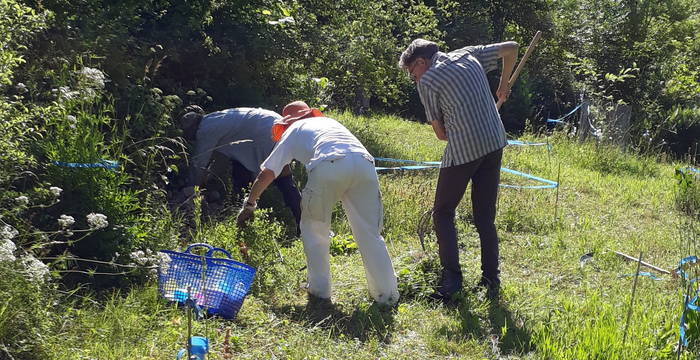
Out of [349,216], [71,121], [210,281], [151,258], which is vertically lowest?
[210,281]

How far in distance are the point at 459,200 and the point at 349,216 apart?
0.77 meters

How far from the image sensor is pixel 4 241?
3676 millimetres

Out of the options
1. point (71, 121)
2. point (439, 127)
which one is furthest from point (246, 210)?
point (439, 127)

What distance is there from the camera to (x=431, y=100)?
16.1 feet

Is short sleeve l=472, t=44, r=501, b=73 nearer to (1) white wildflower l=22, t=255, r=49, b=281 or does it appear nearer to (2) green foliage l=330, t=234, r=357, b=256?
(2) green foliage l=330, t=234, r=357, b=256

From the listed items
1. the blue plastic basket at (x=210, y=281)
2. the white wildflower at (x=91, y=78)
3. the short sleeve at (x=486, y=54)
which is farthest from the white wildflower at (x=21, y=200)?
the short sleeve at (x=486, y=54)

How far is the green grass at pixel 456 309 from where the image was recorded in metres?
4.12

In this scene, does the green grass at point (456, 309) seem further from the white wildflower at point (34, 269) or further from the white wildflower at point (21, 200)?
the white wildflower at point (21, 200)

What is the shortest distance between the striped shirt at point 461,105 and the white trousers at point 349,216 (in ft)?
1.91

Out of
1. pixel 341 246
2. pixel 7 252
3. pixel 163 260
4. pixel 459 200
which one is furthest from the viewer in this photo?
pixel 341 246

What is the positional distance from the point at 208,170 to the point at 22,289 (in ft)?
10.7

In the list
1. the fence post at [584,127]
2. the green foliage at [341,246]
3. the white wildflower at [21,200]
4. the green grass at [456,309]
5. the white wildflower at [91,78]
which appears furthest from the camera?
the fence post at [584,127]

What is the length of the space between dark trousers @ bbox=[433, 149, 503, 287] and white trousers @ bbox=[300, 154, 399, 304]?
433 millimetres

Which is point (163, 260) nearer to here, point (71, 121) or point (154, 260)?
point (154, 260)
